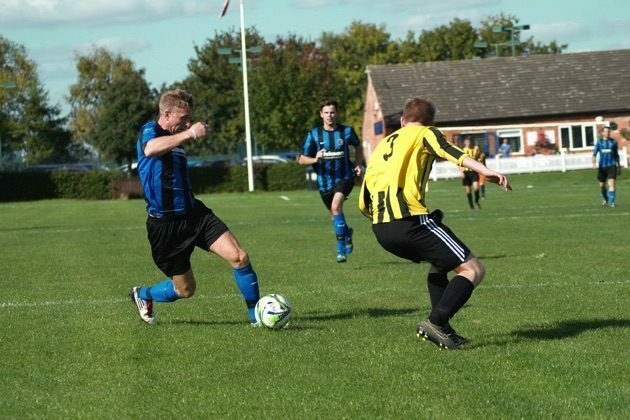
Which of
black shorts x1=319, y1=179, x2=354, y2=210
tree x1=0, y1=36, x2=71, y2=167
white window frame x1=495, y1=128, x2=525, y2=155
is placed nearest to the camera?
black shorts x1=319, y1=179, x2=354, y2=210

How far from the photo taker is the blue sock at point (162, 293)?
9367mm

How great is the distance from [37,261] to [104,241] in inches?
170

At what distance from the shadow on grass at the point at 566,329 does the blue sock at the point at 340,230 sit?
5.97 m

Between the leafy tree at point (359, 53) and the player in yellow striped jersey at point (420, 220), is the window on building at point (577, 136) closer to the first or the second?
the leafy tree at point (359, 53)

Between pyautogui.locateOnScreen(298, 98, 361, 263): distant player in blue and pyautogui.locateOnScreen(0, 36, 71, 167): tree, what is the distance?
68.8 m

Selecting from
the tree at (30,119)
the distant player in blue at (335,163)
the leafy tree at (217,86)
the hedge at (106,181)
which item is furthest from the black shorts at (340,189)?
the leafy tree at (217,86)

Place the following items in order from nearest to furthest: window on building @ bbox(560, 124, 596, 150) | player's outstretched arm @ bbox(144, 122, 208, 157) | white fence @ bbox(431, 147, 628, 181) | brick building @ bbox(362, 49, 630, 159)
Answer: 1. player's outstretched arm @ bbox(144, 122, 208, 157)
2. white fence @ bbox(431, 147, 628, 181)
3. window on building @ bbox(560, 124, 596, 150)
4. brick building @ bbox(362, 49, 630, 159)

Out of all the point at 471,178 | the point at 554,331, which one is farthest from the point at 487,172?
the point at 471,178

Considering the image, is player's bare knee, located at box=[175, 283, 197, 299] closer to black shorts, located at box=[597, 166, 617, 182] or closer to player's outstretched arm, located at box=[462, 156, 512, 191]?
player's outstretched arm, located at box=[462, 156, 512, 191]

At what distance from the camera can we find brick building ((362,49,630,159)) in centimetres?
6097

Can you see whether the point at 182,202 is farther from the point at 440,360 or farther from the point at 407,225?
the point at 440,360

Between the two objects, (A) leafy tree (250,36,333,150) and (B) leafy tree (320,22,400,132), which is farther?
(B) leafy tree (320,22,400,132)

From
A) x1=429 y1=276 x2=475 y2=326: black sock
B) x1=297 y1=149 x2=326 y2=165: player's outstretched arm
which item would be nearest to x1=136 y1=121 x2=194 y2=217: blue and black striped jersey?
x1=429 y1=276 x2=475 y2=326: black sock

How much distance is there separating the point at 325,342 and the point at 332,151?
6720 mm
